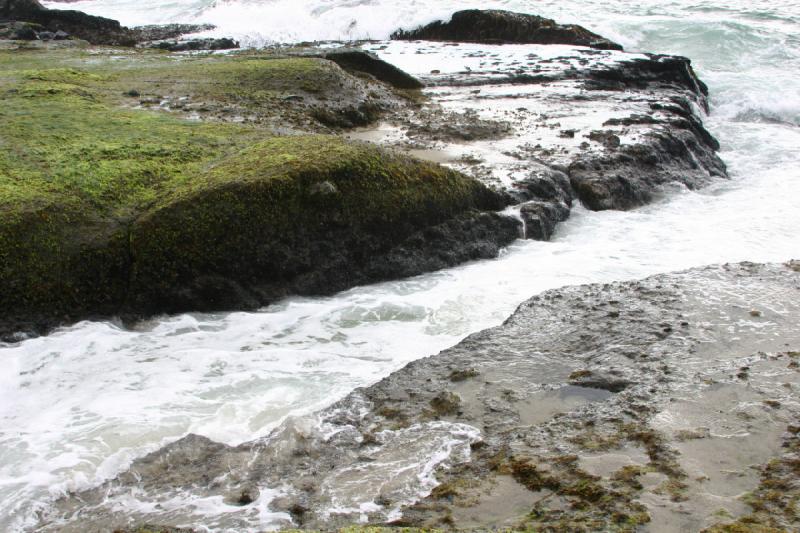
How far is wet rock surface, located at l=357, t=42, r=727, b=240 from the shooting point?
10.2 m

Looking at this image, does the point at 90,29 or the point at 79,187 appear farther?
the point at 90,29

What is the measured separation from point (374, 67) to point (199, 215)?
888 cm

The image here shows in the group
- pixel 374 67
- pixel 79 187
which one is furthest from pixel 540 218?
pixel 374 67

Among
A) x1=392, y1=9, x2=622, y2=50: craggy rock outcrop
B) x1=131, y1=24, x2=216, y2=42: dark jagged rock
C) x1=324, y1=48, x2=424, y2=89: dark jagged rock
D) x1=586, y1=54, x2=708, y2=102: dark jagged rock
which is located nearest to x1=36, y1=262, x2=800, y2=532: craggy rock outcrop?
x1=324, y1=48, x2=424, y2=89: dark jagged rock

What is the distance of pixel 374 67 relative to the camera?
15031 millimetres

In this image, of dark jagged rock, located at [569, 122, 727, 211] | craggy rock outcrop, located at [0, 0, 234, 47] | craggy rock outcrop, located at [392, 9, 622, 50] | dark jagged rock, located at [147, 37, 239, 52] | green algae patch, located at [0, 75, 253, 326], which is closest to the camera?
green algae patch, located at [0, 75, 253, 326]

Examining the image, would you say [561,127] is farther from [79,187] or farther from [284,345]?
[79,187]

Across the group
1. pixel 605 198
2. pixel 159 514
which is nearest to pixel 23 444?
pixel 159 514

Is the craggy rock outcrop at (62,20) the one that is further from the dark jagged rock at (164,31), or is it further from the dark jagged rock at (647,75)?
the dark jagged rock at (647,75)

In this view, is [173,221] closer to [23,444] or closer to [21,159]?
[21,159]

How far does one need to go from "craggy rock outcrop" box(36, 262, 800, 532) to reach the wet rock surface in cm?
366

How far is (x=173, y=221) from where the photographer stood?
7.12 meters

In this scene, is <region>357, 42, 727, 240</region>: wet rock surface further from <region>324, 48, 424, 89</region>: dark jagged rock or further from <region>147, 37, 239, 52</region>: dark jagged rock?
<region>147, 37, 239, 52</region>: dark jagged rock

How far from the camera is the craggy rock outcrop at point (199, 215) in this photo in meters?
6.74
